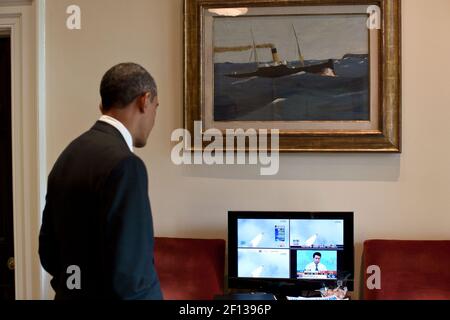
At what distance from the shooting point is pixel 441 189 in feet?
8.58

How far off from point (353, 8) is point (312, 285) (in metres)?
1.49

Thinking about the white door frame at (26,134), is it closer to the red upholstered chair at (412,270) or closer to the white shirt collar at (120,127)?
the white shirt collar at (120,127)

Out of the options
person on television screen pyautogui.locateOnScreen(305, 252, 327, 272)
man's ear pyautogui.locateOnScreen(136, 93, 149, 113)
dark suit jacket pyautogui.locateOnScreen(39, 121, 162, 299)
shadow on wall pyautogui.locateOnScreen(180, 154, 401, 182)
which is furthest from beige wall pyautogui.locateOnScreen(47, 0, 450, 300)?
Answer: dark suit jacket pyautogui.locateOnScreen(39, 121, 162, 299)

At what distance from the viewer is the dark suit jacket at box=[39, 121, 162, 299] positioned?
1258 millimetres

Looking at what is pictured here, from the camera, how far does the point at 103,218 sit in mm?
1266

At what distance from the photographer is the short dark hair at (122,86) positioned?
149 centimetres

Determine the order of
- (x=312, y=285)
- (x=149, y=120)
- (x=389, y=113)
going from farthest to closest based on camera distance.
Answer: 1. (x=389, y=113)
2. (x=312, y=285)
3. (x=149, y=120)

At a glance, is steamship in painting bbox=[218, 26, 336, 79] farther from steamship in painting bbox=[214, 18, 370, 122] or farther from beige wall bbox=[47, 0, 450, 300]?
beige wall bbox=[47, 0, 450, 300]

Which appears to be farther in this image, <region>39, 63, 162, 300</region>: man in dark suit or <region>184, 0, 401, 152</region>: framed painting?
<region>184, 0, 401, 152</region>: framed painting

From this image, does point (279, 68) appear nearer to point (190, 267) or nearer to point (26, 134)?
point (190, 267)

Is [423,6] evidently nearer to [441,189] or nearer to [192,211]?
[441,189]

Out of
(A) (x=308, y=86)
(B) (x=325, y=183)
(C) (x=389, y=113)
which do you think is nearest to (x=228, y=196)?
(B) (x=325, y=183)

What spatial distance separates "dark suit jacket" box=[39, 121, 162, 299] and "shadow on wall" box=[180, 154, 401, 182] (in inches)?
53.8

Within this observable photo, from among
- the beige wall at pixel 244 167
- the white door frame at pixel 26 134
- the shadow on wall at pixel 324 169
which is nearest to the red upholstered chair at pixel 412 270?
the beige wall at pixel 244 167
